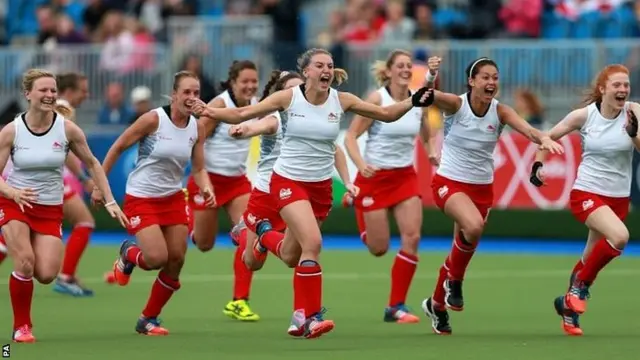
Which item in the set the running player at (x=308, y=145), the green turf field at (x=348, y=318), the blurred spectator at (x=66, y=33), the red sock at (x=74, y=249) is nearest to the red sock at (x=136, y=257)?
the green turf field at (x=348, y=318)

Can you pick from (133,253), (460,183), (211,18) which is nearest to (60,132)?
(133,253)

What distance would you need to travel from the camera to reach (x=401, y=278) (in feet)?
48.9

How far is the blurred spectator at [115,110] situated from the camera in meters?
26.4

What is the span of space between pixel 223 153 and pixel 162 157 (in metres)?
2.27

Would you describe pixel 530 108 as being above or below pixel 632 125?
below

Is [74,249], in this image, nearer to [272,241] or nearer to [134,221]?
[134,221]

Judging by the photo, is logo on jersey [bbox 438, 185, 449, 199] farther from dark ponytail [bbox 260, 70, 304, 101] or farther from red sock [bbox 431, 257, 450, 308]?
dark ponytail [bbox 260, 70, 304, 101]

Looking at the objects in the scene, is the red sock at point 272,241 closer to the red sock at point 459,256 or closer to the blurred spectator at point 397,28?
the red sock at point 459,256

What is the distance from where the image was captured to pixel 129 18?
1180 inches

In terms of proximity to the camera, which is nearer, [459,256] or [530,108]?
[459,256]

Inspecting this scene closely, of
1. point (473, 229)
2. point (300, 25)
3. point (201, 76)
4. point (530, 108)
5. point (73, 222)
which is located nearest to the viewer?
point (473, 229)

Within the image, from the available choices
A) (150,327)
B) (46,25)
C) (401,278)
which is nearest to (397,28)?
(46,25)

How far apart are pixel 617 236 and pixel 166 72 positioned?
15076mm

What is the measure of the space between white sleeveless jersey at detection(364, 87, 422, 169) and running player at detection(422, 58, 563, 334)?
1.59m
